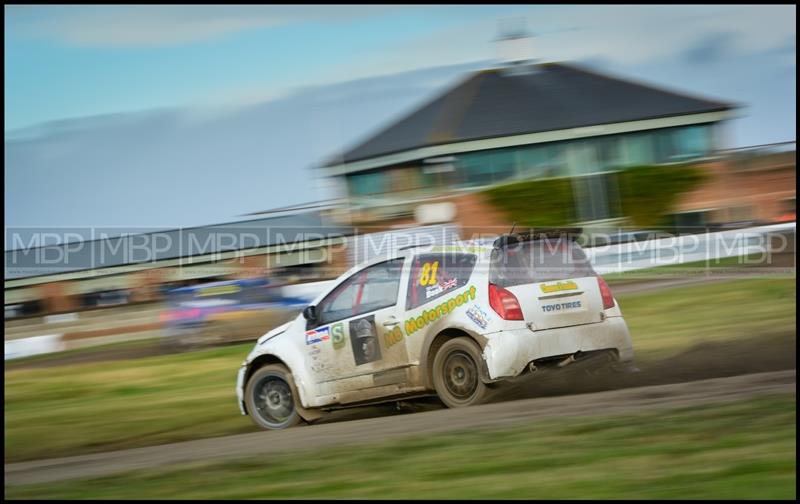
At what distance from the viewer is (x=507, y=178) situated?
33.9 m

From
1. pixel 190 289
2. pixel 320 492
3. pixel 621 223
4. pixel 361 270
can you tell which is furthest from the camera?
pixel 621 223

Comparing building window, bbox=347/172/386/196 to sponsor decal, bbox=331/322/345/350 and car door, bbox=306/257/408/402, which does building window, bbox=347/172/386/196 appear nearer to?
car door, bbox=306/257/408/402

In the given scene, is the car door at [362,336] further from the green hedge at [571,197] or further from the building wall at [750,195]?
the building wall at [750,195]

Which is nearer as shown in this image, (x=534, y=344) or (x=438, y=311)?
(x=534, y=344)

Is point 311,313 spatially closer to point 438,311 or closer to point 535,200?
point 438,311

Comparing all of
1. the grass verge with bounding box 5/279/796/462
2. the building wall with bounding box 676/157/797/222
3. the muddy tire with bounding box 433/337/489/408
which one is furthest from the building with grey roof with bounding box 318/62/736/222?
the muddy tire with bounding box 433/337/489/408

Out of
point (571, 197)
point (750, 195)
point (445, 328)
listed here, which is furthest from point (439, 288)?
point (750, 195)

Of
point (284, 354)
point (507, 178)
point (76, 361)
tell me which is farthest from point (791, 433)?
point (507, 178)

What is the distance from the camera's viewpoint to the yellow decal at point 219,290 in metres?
19.3

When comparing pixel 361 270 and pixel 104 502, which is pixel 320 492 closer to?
pixel 104 502

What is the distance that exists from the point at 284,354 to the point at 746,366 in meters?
4.92

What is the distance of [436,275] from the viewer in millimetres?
9625

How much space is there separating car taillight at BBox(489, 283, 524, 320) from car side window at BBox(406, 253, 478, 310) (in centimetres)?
33

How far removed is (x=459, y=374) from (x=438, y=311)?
24.0 inches
